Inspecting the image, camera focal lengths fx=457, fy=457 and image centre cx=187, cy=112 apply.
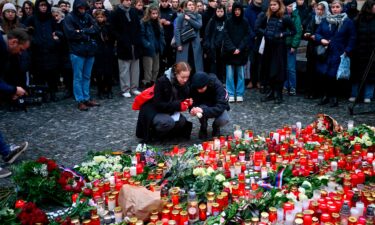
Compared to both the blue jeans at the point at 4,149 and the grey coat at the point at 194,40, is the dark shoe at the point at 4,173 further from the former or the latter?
the grey coat at the point at 194,40

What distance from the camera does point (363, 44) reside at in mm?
8062

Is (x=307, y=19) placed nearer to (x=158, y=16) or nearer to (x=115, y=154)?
(x=158, y=16)

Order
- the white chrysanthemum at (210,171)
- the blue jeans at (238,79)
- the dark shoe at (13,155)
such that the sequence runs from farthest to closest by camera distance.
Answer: the blue jeans at (238,79)
the dark shoe at (13,155)
the white chrysanthemum at (210,171)

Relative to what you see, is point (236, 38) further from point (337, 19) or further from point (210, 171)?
point (210, 171)

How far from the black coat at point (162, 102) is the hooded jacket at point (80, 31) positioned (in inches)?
91.7

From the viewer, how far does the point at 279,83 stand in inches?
342

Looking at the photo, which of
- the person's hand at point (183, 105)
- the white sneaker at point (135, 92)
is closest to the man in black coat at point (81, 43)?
the white sneaker at point (135, 92)

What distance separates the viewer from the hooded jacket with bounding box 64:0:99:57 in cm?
816

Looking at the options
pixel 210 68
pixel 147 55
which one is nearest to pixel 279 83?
pixel 210 68

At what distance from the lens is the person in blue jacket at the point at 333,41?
8047 mm

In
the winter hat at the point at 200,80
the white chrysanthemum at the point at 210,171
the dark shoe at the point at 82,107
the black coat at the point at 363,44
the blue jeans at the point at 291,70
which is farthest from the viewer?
the blue jeans at the point at 291,70

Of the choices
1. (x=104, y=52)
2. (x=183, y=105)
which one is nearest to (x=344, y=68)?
(x=183, y=105)

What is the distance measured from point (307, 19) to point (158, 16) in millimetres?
3117

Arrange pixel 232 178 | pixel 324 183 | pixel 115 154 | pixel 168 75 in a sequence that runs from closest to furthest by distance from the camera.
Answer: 1. pixel 324 183
2. pixel 232 178
3. pixel 115 154
4. pixel 168 75
